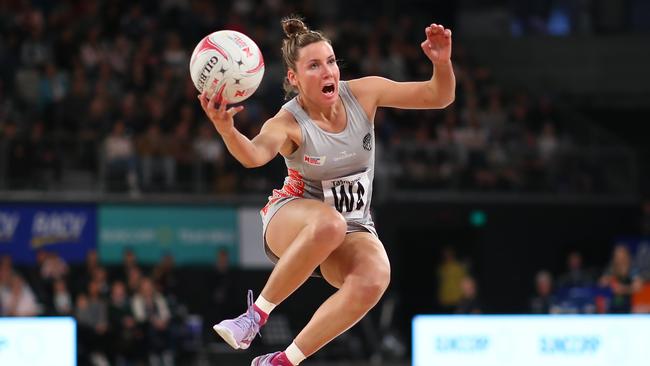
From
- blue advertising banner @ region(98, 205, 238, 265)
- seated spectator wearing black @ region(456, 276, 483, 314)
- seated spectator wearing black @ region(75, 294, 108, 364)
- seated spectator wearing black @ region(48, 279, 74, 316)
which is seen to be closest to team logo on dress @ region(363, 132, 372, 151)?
seated spectator wearing black @ region(75, 294, 108, 364)

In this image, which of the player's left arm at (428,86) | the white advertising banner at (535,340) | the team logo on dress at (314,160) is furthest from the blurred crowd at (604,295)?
the team logo on dress at (314,160)

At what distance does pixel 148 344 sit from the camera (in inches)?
570

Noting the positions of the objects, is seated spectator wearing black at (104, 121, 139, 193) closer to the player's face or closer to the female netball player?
the female netball player

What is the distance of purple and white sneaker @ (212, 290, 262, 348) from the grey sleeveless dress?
0.67m

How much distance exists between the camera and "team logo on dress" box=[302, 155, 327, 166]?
6398 mm

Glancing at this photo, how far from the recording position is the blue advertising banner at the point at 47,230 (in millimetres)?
16328

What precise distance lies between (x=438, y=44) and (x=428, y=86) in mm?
268

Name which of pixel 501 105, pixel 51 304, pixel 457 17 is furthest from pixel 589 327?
pixel 457 17

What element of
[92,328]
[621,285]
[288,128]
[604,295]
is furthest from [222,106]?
[621,285]

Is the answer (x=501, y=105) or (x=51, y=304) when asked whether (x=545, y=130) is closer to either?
(x=501, y=105)

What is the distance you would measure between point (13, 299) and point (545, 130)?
9.69 meters

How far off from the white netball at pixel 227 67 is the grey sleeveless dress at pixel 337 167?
1.40ft

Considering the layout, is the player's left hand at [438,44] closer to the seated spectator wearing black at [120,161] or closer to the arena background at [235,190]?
the arena background at [235,190]

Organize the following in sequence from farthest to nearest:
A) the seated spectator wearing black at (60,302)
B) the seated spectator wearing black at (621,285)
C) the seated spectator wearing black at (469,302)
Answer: the seated spectator wearing black at (469,302) < the seated spectator wearing black at (60,302) < the seated spectator wearing black at (621,285)
